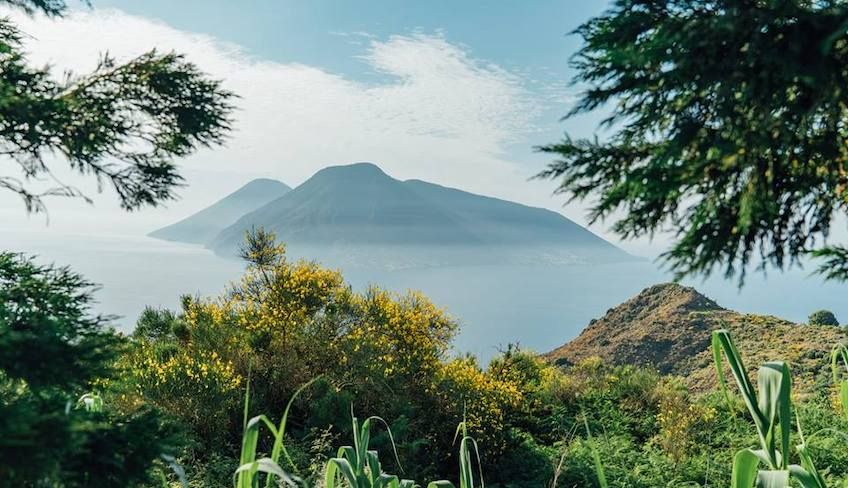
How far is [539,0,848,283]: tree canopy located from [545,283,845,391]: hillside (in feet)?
49.0

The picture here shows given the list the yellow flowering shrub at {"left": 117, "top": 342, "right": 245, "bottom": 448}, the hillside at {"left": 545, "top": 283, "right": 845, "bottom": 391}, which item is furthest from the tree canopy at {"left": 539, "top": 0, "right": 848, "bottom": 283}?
the hillside at {"left": 545, "top": 283, "right": 845, "bottom": 391}

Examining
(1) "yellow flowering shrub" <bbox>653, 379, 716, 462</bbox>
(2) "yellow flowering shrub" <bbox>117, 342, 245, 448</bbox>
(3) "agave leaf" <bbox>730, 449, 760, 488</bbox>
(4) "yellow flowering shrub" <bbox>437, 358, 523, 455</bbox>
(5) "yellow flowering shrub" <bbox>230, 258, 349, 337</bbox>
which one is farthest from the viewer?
(5) "yellow flowering shrub" <bbox>230, 258, 349, 337</bbox>

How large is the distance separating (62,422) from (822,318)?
26.3 meters

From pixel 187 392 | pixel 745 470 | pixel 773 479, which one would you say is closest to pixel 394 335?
pixel 187 392

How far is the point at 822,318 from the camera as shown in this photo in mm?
23266

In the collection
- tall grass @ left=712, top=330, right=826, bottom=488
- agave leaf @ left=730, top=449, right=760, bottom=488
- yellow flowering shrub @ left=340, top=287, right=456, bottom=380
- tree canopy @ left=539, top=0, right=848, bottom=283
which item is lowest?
yellow flowering shrub @ left=340, top=287, right=456, bottom=380

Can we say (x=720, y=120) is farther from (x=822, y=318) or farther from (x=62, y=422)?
(x=822, y=318)

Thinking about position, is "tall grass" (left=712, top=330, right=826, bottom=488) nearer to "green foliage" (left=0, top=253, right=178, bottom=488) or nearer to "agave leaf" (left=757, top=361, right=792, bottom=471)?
"agave leaf" (left=757, top=361, right=792, bottom=471)

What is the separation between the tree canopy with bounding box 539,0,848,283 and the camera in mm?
1954

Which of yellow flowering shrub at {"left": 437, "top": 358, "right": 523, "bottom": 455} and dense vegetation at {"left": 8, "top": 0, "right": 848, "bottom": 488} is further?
yellow flowering shrub at {"left": 437, "top": 358, "right": 523, "bottom": 455}

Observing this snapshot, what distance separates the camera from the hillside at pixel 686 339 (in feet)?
58.3

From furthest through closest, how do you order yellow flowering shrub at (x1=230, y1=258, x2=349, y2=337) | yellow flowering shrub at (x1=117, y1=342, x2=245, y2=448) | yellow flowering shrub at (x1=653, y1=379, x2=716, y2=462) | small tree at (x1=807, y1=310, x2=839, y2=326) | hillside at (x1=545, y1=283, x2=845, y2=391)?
small tree at (x1=807, y1=310, x2=839, y2=326)
hillside at (x1=545, y1=283, x2=845, y2=391)
yellow flowering shrub at (x1=230, y1=258, x2=349, y2=337)
yellow flowering shrub at (x1=653, y1=379, x2=716, y2=462)
yellow flowering shrub at (x1=117, y1=342, x2=245, y2=448)

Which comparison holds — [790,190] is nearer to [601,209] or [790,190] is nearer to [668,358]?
[601,209]

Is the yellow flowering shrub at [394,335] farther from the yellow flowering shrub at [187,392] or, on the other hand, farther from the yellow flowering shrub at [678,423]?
the yellow flowering shrub at [678,423]
